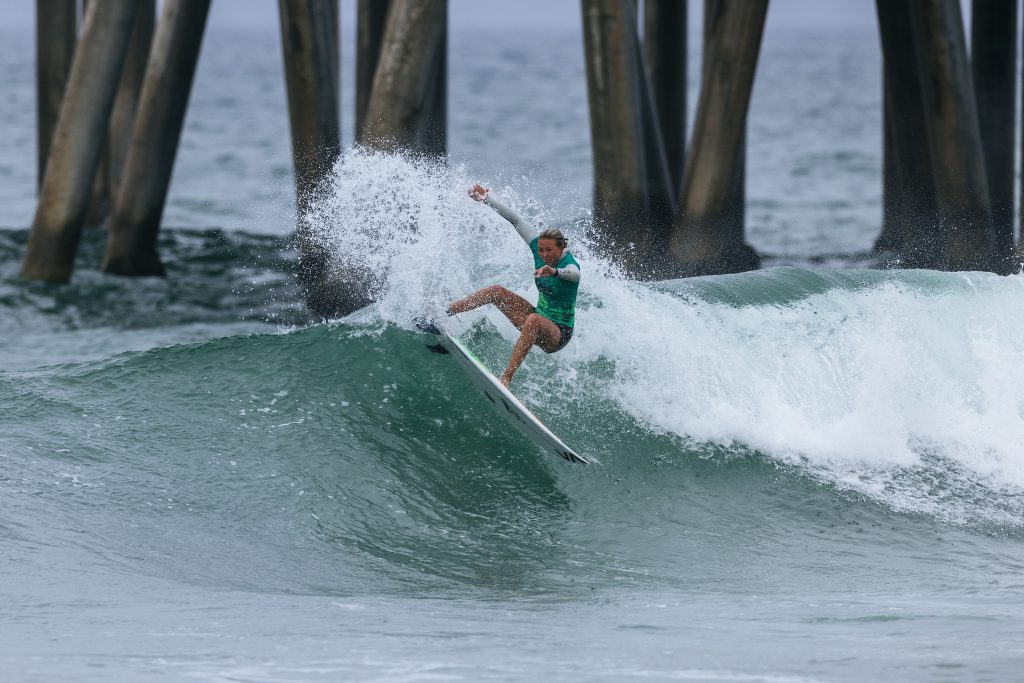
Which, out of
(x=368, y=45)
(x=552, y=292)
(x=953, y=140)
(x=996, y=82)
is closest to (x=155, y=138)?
(x=368, y=45)

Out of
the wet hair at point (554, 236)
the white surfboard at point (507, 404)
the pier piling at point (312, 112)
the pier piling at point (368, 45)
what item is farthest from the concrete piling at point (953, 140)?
the white surfboard at point (507, 404)

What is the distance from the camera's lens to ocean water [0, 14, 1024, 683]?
5.56 meters

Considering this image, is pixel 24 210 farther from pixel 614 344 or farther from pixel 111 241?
pixel 614 344

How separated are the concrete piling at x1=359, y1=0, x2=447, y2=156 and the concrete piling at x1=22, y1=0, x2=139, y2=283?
330 centimetres

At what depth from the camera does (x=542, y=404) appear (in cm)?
917

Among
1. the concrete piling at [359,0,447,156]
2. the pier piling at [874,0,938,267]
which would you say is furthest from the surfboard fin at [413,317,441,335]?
the pier piling at [874,0,938,267]

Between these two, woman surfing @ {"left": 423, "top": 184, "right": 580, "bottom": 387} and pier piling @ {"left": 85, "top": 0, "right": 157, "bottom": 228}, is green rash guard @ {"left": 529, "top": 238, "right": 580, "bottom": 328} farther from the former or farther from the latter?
pier piling @ {"left": 85, "top": 0, "right": 157, "bottom": 228}

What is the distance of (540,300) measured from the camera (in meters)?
8.48

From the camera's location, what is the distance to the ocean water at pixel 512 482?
18.2 feet

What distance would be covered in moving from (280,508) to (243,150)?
3666 centimetres

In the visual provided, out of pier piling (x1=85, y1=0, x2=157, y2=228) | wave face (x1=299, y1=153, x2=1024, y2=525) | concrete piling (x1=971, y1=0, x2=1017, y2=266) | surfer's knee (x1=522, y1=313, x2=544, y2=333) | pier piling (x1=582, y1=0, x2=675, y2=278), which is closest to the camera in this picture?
surfer's knee (x1=522, y1=313, x2=544, y2=333)

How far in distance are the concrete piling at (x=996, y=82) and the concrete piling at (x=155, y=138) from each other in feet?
30.8

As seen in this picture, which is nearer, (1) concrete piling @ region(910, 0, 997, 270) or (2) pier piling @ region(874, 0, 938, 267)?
(1) concrete piling @ region(910, 0, 997, 270)

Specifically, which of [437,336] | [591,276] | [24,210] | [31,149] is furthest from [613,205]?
[31,149]
